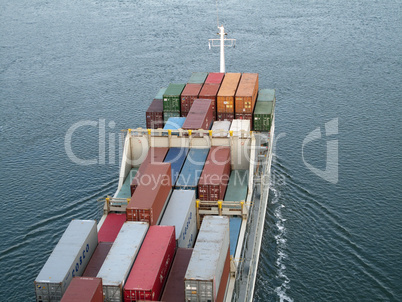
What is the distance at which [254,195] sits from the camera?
52.8 meters

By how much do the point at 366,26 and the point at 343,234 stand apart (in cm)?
7405

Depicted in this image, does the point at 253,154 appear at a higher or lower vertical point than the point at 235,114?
lower

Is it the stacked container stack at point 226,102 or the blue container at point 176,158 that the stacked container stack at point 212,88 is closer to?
the stacked container stack at point 226,102

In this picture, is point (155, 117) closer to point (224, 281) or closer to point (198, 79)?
point (198, 79)

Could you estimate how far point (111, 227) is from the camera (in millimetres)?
44562

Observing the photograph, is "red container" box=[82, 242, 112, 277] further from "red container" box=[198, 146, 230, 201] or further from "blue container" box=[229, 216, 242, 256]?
"red container" box=[198, 146, 230, 201]

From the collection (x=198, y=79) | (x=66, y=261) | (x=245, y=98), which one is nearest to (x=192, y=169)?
(x=245, y=98)

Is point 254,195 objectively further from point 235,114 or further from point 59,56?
point 59,56

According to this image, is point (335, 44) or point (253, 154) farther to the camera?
point (335, 44)

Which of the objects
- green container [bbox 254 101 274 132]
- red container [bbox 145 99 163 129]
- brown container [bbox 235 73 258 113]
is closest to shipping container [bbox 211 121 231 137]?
brown container [bbox 235 73 258 113]

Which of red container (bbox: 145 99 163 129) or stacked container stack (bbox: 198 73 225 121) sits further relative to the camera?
red container (bbox: 145 99 163 129)

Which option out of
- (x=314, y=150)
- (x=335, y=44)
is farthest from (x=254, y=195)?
(x=335, y=44)

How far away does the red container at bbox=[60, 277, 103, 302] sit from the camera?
30.6 metres

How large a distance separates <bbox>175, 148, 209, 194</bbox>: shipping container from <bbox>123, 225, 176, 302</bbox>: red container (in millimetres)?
9457
